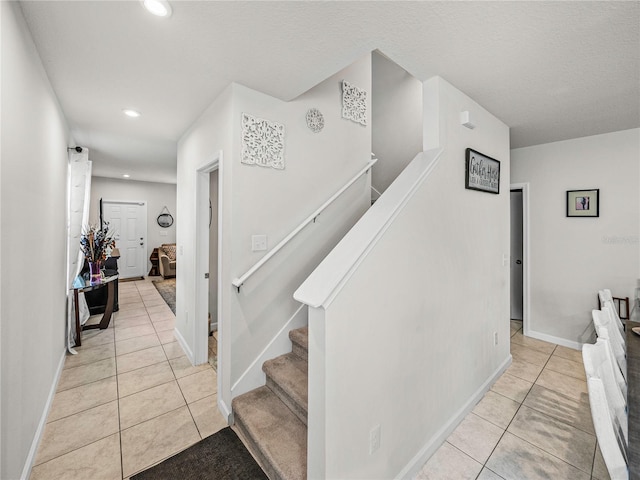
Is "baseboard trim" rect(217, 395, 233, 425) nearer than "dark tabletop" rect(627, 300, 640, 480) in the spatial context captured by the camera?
No

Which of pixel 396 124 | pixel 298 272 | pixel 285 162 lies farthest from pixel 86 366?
pixel 396 124

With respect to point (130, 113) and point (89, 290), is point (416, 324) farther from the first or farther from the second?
point (89, 290)

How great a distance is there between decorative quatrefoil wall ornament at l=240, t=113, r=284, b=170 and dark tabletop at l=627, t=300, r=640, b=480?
7.23 ft

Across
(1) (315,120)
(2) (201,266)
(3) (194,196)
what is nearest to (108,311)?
(2) (201,266)

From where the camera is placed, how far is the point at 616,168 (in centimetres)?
288

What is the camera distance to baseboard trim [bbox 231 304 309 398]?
6.67 feet

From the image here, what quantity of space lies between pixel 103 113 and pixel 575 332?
5.42m

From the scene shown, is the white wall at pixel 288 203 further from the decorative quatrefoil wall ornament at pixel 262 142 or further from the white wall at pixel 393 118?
the white wall at pixel 393 118

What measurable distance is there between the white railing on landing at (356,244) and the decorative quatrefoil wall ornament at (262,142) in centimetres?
93

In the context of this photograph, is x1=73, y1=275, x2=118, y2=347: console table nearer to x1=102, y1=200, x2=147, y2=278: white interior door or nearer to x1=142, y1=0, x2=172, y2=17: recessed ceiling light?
x1=142, y1=0, x2=172, y2=17: recessed ceiling light

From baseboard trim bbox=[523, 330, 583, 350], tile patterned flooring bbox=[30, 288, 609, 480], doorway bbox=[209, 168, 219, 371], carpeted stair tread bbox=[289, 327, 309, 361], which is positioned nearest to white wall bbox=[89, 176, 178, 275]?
doorway bbox=[209, 168, 219, 371]

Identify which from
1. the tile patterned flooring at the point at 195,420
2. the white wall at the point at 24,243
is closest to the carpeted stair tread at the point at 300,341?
the tile patterned flooring at the point at 195,420

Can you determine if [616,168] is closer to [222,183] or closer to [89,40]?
[222,183]

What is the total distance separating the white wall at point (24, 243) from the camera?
1.23 meters
